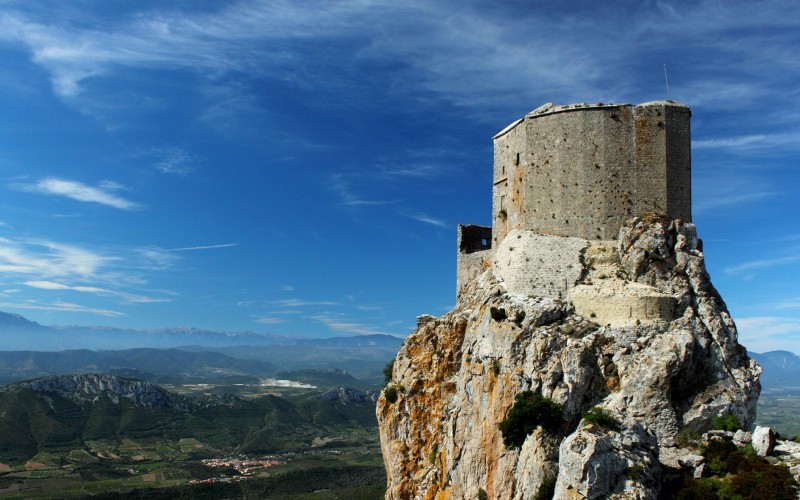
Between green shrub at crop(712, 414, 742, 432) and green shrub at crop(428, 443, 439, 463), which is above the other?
green shrub at crop(712, 414, 742, 432)

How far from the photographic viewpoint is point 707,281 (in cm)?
3550

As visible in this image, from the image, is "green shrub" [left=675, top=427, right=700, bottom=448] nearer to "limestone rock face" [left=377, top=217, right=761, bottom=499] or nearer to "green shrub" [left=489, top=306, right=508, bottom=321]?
"limestone rock face" [left=377, top=217, right=761, bottom=499]

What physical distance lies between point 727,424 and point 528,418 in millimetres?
9404

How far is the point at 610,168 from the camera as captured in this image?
37.9m

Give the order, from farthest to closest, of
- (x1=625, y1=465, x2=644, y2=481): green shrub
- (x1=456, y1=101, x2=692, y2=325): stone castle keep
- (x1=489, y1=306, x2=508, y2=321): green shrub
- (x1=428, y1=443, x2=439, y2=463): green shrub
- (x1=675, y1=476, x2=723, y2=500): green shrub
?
(x1=428, y1=443, x2=439, y2=463): green shrub → (x1=456, y1=101, x2=692, y2=325): stone castle keep → (x1=489, y1=306, x2=508, y2=321): green shrub → (x1=625, y1=465, x2=644, y2=481): green shrub → (x1=675, y1=476, x2=723, y2=500): green shrub

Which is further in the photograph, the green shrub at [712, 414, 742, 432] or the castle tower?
the castle tower

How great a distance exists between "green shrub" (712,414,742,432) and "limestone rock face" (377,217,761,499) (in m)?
0.36

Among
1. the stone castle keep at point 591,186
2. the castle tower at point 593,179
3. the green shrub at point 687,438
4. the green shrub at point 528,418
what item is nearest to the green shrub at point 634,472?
the green shrub at point 687,438

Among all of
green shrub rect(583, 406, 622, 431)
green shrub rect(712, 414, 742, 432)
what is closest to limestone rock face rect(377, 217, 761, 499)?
green shrub rect(583, 406, 622, 431)

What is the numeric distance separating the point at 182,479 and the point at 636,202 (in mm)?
155874

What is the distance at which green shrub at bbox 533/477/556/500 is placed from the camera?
2970cm

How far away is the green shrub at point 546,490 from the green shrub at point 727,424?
8353 millimetres

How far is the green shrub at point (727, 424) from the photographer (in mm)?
30328

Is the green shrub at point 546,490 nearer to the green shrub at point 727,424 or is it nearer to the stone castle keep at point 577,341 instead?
the stone castle keep at point 577,341
